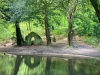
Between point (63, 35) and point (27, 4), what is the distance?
11.0m

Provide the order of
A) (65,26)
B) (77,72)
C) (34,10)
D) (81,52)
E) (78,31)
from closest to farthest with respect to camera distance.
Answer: (77,72) → (81,52) → (34,10) → (78,31) → (65,26)

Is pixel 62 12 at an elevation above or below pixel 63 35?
above

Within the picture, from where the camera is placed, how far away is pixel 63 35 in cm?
3553

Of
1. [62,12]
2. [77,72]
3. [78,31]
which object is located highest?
[62,12]

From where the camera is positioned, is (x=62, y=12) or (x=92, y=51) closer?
(x=92, y=51)

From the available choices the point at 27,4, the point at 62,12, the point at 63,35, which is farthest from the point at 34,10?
the point at 63,35

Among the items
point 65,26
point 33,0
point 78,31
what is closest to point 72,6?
point 33,0

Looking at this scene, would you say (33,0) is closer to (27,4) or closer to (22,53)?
(27,4)

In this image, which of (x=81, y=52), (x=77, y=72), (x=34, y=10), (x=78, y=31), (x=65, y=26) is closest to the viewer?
(x=77, y=72)

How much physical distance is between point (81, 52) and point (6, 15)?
9.07 meters

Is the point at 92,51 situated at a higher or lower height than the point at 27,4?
lower

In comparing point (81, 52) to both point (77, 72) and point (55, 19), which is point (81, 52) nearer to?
point (55, 19)

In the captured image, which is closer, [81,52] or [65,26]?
[81,52]

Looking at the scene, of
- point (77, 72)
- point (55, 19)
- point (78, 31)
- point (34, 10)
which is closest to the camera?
point (77, 72)
